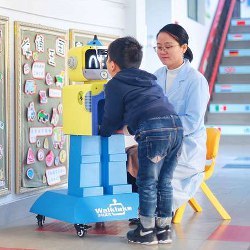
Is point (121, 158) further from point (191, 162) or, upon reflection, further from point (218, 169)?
point (218, 169)

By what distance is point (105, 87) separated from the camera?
421 centimetres

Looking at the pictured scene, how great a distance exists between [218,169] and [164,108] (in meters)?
3.85

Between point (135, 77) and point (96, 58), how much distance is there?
20.9 inches

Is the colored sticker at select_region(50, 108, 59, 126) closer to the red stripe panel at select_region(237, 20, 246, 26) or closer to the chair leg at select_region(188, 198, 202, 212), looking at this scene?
the chair leg at select_region(188, 198, 202, 212)

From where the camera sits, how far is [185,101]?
474 centimetres

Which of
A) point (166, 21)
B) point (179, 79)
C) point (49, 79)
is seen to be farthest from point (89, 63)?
point (166, 21)

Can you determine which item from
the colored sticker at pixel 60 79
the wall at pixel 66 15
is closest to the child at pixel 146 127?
the wall at pixel 66 15

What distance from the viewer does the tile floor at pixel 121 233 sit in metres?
4.21

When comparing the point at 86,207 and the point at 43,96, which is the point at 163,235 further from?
the point at 43,96

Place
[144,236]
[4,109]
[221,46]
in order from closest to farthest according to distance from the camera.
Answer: [144,236] < [4,109] < [221,46]

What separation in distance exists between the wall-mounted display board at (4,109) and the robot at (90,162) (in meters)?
0.37

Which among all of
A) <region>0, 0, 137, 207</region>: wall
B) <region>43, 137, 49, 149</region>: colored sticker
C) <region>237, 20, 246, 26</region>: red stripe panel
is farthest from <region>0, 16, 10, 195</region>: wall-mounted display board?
<region>237, 20, 246, 26</region>: red stripe panel

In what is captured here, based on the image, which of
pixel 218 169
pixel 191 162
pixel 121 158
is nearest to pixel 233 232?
pixel 191 162

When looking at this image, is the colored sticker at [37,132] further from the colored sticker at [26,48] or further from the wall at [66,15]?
the colored sticker at [26,48]
